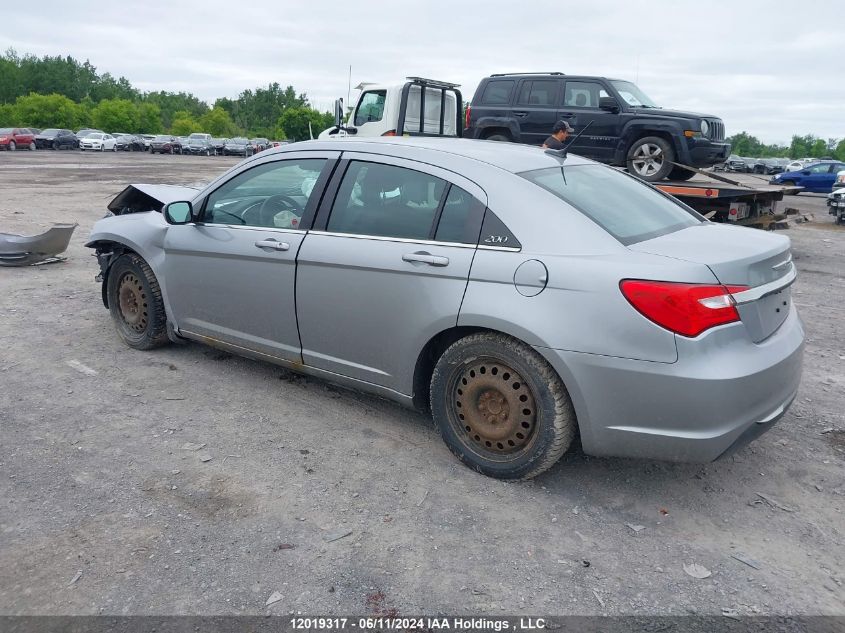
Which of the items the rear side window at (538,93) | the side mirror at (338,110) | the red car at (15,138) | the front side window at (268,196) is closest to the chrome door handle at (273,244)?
the front side window at (268,196)

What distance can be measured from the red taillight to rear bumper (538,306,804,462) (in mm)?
54

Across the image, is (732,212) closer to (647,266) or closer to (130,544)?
(647,266)

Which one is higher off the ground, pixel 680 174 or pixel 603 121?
pixel 603 121

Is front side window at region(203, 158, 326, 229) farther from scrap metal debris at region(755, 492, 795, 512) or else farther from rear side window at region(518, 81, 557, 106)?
rear side window at region(518, 81, 557, 106)

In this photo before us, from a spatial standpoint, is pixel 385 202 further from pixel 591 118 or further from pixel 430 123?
pixel 430 123

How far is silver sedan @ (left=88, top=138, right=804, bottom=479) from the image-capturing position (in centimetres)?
305

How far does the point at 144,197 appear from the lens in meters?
5.89

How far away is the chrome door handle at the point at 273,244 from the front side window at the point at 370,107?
29.8 ft

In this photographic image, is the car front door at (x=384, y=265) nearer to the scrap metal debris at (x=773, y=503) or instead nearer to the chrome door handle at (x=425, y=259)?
the chrome door handle at (x=425, y=259)

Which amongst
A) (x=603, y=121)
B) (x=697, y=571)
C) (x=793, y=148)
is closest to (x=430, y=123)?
(x=603, y=121)

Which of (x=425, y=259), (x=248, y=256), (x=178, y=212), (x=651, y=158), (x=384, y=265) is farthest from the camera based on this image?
(x=651, y=158)

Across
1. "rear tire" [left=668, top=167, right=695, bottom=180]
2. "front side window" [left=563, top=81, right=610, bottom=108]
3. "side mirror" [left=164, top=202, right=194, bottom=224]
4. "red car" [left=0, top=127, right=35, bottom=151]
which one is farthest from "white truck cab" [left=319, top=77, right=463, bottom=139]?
"red car" [left=0, top=127, right=35, bottom=151]

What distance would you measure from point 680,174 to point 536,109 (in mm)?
2666

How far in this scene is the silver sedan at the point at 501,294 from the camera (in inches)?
120
